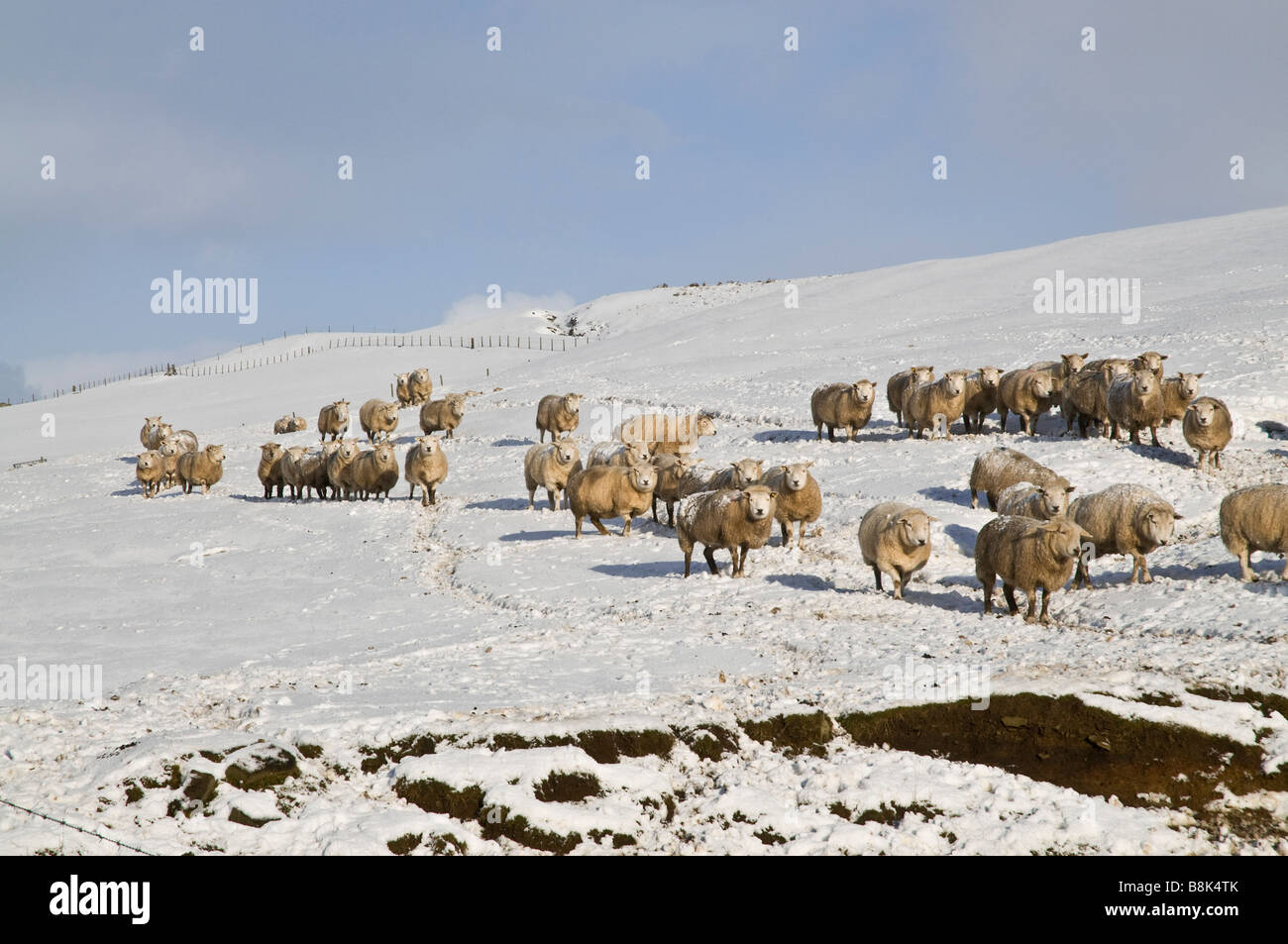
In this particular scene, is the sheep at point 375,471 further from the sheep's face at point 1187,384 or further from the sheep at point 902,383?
the sheep's face at point 1187,384

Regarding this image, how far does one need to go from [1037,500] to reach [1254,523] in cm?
312

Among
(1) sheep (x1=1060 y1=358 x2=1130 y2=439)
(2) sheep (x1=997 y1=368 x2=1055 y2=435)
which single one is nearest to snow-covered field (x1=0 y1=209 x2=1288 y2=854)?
(2) sheep (x1=997 y1=368 x2=1055 y2=435)

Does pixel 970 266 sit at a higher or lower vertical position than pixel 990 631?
higher

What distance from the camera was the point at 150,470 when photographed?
29.5 meters

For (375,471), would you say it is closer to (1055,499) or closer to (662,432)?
(662,432)

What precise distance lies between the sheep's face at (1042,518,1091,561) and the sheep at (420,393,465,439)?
78.8 ft

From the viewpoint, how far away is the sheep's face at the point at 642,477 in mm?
19562

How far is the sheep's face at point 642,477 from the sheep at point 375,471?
29.7 feet

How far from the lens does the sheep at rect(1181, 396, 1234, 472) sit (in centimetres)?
2094
